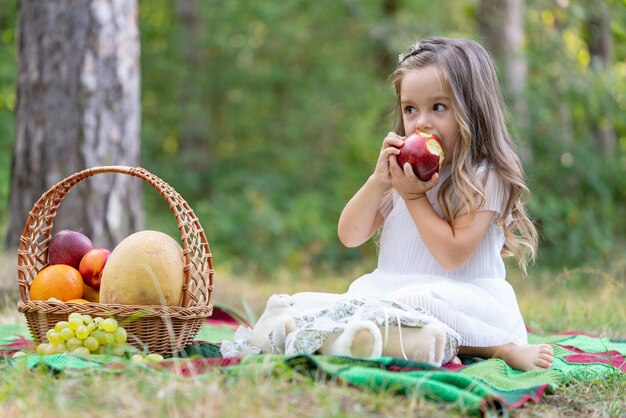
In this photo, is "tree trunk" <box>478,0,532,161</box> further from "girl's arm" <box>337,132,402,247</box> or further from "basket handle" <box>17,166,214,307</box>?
"basket handle" <box>17,166,214,307</box>

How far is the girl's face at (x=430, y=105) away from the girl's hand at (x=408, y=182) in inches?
8.3

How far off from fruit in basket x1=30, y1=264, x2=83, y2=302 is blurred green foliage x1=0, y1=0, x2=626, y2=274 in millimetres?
6693

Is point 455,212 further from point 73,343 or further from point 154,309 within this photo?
point 73,343

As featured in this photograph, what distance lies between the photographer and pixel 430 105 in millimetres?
3309

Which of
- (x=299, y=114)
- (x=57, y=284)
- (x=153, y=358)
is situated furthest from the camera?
(x=299, y=114)

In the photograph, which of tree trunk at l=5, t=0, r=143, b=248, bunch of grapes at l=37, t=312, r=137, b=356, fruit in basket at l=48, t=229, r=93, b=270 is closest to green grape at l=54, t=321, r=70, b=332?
bunch of grapes at l=37, t=312, r=137, b=356

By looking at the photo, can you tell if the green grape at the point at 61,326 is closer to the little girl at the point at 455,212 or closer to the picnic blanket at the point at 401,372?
the picnic blanket at the point at 401,372

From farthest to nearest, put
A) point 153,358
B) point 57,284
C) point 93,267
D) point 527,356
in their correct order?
point 93,267 → point 57,284 → point 527,356 → point 153,358

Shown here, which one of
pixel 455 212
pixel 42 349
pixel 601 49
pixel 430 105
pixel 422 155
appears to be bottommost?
pixel 42 349

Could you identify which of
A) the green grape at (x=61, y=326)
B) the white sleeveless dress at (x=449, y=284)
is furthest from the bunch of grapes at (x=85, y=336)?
the white sleeveless dress at (x=449, y=284)

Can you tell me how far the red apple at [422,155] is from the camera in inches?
121

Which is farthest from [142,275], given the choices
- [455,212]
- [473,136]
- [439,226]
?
[473,136]

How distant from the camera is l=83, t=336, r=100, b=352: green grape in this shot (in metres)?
2.86

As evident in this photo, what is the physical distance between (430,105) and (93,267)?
151 cm
